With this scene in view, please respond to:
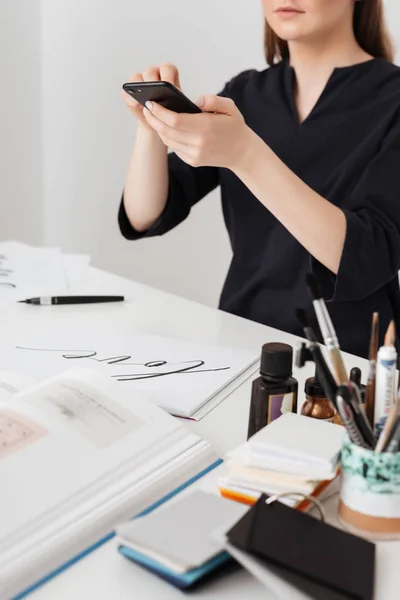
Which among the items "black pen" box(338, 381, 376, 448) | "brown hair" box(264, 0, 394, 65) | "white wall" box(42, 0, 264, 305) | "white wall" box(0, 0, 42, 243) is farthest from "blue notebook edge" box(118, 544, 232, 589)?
"white wall" box(0, 0, 42, 243)

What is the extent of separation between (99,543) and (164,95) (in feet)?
1.26

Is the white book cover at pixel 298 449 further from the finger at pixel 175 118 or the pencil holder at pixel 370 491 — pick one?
the finger at pixel 175 118

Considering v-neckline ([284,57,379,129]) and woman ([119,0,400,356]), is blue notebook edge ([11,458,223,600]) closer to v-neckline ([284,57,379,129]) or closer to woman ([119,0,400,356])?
woman ([119,0,400,356])

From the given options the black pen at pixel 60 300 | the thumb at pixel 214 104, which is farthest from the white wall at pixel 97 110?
the thumb at pixel 214 104

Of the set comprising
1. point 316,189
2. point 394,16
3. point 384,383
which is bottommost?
point 384,383

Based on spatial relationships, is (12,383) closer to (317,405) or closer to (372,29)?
(317,405)

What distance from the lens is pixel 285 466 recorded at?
1.55 ft

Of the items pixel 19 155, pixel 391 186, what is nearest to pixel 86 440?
pixel 391 186

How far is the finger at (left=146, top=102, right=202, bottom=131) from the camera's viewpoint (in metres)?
0.66

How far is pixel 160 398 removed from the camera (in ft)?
2.09

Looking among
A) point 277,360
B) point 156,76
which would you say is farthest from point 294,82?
point 277,360

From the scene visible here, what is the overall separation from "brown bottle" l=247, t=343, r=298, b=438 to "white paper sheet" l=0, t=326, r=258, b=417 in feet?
0.28

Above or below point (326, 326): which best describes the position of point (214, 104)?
above

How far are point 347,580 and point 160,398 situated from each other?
0.28 meters
